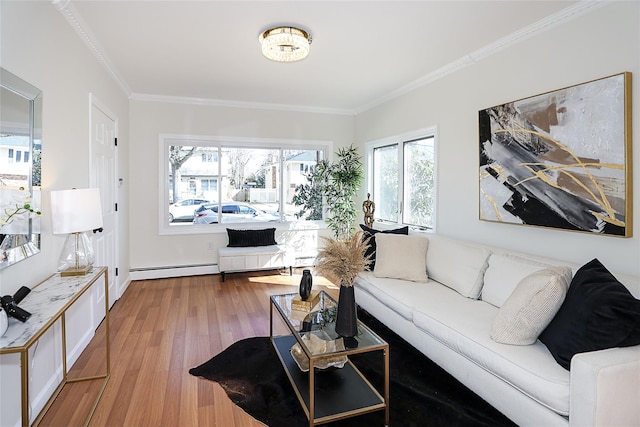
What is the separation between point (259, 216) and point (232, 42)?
3079 millimetres

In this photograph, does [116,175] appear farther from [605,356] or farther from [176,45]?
[605,356]

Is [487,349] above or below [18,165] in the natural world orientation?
below

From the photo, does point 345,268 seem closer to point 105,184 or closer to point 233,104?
point 105,184

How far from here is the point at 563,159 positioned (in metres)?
2.58

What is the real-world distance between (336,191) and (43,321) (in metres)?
4.32

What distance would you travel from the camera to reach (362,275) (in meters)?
3.54

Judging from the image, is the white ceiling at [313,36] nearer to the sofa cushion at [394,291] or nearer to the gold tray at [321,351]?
the sofa cushion at [394,291]

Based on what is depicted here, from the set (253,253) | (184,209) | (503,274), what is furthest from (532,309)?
(184,209)

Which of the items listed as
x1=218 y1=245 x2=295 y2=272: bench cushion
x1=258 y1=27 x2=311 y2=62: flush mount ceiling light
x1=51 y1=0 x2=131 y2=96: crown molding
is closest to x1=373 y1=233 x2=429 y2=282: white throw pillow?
x1=258 y1=27 x2=311 y2=62: flush mount ceiling light

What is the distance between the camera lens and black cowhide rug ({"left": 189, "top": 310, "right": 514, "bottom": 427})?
2.02 m

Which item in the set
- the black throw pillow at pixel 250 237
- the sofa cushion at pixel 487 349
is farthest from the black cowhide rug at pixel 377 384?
the black throw pillow at pixel 250 237

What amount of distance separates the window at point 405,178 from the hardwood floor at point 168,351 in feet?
4.82

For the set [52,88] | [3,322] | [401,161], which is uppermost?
[52,88]

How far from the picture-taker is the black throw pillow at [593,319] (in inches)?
64.0
